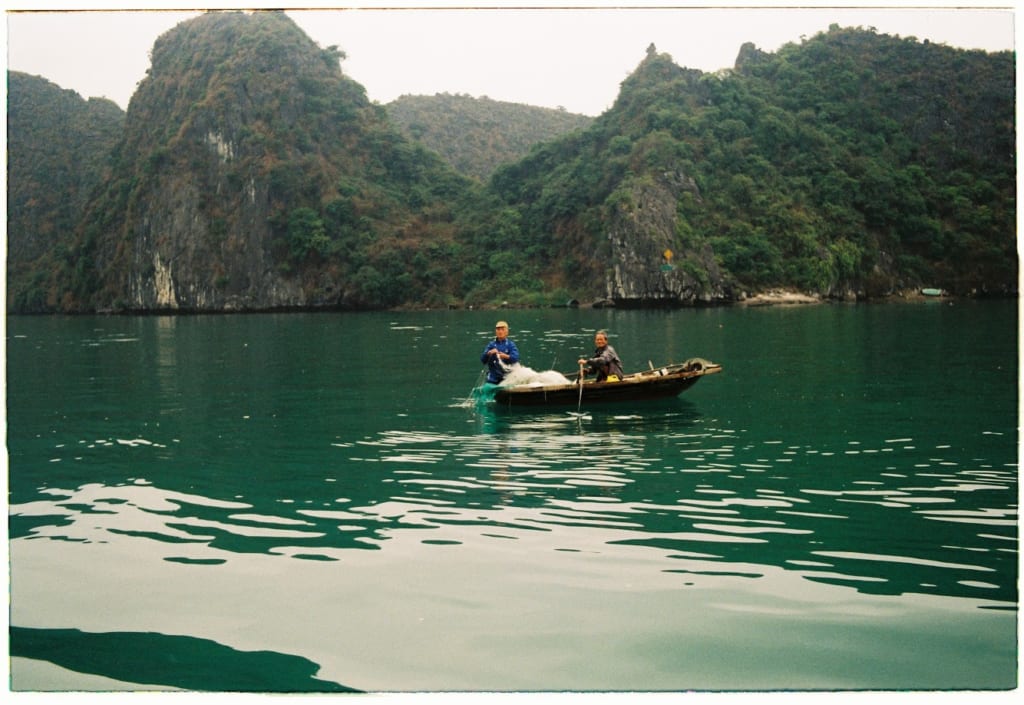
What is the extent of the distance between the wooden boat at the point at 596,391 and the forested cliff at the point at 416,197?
3794 centimetres

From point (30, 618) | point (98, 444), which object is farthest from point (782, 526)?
point (98, 444)

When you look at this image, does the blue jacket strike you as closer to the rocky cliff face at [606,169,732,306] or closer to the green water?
the green water

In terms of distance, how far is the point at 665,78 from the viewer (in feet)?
281

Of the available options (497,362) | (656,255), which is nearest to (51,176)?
(497,362)

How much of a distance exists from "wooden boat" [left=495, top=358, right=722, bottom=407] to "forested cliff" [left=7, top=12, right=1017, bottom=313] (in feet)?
124

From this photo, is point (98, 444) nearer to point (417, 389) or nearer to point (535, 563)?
point (417, 389)

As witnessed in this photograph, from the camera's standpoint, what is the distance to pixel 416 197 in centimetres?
9138

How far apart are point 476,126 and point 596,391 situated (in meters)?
111

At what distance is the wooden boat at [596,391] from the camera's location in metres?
14.6

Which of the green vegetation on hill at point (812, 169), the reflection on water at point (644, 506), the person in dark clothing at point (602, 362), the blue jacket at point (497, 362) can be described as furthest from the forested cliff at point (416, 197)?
the reflection on water at point (644, 506)

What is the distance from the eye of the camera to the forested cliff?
2672 inches

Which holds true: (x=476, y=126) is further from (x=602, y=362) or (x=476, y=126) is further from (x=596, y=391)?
(x=596, y=391)

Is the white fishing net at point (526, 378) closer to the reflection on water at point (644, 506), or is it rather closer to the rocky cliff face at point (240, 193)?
the reflection on water at point (644, 506)
